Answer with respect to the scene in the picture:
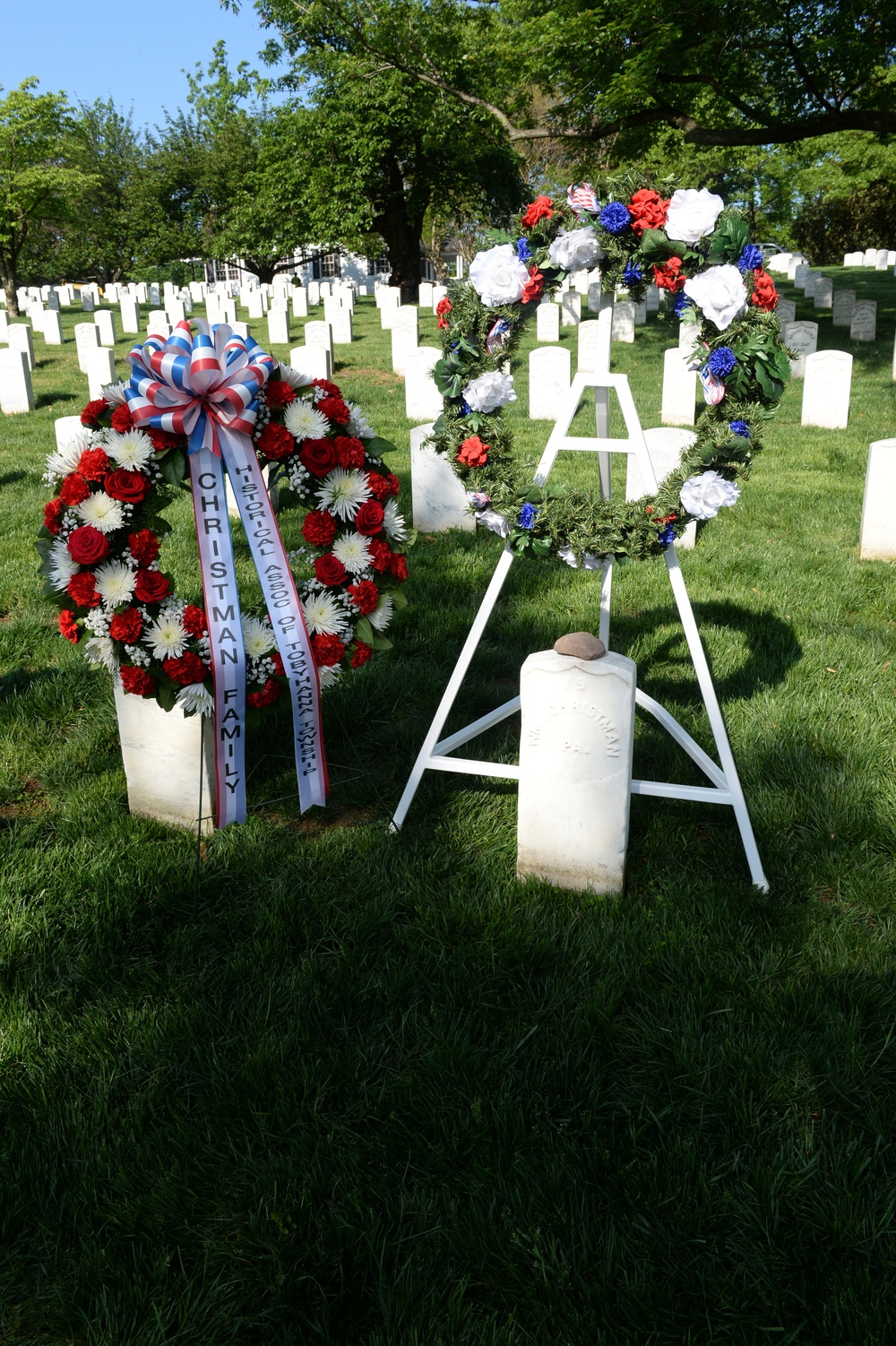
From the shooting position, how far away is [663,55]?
13953mm

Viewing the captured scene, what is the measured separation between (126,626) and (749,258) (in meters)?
2.33

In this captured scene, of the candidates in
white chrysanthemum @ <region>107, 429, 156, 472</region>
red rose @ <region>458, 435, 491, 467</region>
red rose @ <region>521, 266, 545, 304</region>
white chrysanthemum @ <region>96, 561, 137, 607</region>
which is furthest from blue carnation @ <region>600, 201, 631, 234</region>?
white chrysanthemum @ <region>96, 561, 137, 607</region>

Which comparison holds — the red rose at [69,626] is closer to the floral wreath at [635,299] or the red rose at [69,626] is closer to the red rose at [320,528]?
the red rose at [320,528]

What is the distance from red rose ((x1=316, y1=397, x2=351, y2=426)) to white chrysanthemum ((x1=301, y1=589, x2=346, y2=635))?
2.15 feet

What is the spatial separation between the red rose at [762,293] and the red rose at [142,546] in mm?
2122

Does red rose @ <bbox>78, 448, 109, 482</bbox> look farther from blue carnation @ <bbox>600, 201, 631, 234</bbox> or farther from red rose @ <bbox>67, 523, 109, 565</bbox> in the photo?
blue carnation @ <bbox>600, 201, 631, 234</bbox>

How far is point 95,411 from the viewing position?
3.36 meters

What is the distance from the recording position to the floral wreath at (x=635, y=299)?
9.54 ft

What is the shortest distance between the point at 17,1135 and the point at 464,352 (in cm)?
260

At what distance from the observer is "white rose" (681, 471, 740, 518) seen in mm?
2918

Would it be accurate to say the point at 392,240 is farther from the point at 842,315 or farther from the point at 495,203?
the point at 842,315

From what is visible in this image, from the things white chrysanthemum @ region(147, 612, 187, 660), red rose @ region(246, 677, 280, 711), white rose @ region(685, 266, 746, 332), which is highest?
white rose @ region(685, 266, 746, 332)

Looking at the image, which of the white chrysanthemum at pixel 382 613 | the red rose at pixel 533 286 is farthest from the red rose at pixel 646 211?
the white chrysanthemum at pixel 382 613

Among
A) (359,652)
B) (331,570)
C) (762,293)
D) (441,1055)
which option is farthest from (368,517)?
(441,1055)
